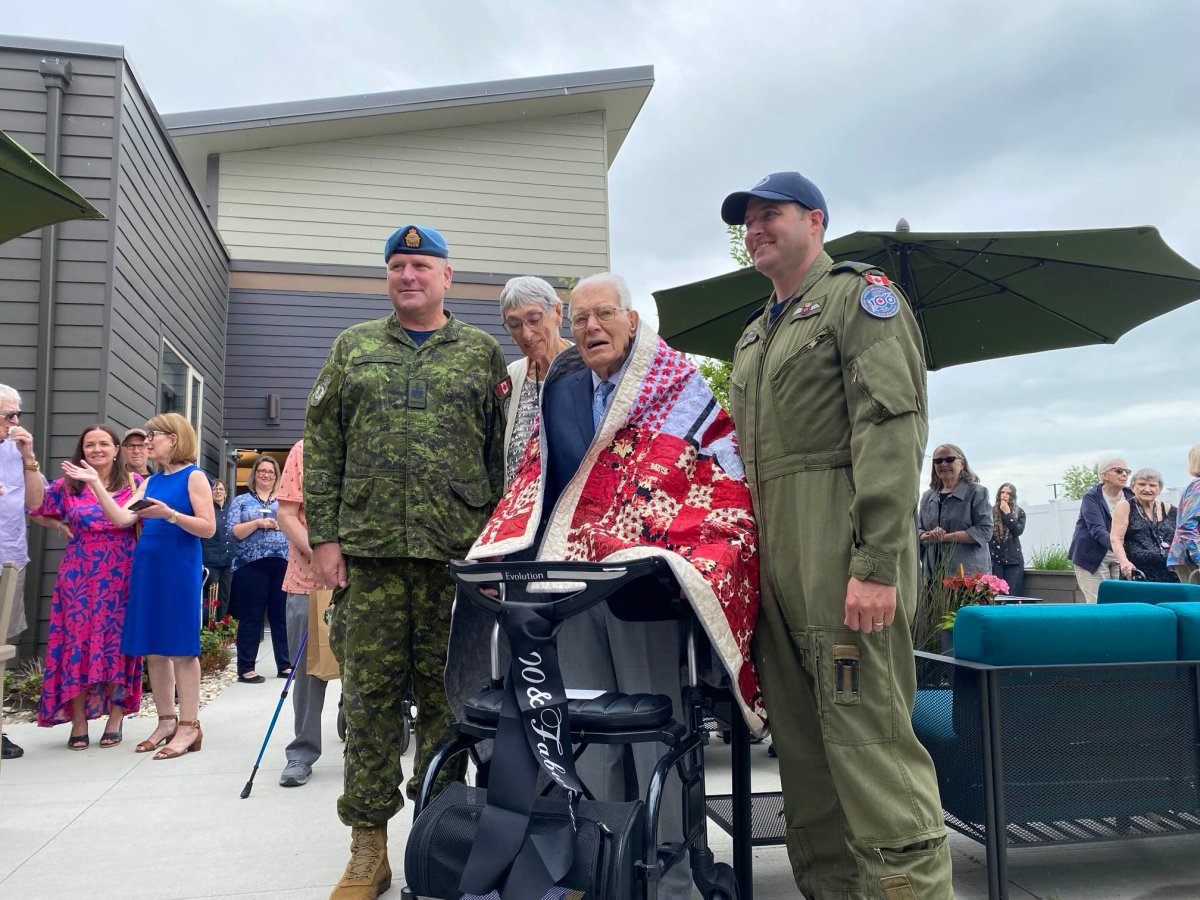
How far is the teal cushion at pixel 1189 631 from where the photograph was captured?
2766 millimetres

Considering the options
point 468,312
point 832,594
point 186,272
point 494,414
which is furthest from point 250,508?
point 832,594

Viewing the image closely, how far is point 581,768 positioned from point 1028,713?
1.31 m

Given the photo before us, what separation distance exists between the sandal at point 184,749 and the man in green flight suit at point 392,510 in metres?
2.40

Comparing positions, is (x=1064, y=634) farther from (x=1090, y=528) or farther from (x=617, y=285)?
(x=1090, y=528)

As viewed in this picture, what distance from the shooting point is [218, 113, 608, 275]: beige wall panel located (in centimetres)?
1095

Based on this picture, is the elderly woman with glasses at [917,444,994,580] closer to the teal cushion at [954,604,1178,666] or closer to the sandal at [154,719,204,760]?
the teal cushion at [954,604,1178,666]

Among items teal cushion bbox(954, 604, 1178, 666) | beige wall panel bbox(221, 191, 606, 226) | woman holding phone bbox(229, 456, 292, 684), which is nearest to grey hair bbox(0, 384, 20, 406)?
woman holding phone bbox(229, 456, 292, 684)

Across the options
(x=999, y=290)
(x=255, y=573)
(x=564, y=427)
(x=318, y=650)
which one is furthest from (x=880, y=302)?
(x=255, y=573)

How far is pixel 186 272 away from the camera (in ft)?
28.1

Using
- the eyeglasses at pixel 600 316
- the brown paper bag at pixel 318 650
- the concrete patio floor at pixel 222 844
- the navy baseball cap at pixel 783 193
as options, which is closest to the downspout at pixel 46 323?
the concrete patio floor at pixel 222 844

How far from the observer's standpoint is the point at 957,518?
6059mm

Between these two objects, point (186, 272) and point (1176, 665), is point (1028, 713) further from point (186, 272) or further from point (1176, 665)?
point (186, 272)

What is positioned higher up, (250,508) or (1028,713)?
(250,508)

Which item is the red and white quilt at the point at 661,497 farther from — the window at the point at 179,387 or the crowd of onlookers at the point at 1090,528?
the window at the point at 179,387
